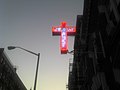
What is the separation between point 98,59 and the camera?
19578 mm

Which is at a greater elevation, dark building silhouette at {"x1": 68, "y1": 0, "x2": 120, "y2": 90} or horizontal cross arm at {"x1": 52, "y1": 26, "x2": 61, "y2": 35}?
horizontal cross arm at {"x1": 52, "y1": 26, "x2": 61, "y2": 35}

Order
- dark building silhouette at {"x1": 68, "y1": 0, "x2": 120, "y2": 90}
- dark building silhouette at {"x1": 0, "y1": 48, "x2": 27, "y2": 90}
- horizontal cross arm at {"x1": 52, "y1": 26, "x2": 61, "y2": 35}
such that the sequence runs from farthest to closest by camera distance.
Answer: dark building silhouette at {"x1": 0, "y1": 48, "x2": 27, "y2": 90}, horizontal cross arm at {"x1": 52, "y1": 26, "x2": 61, "y2": 35}, dark building silhouette at {"x1": 68, "y1": 0, "x2": 120, "y2": 90}

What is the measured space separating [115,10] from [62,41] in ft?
71.2

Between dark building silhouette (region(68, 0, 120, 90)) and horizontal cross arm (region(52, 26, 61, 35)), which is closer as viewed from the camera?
dark building silhouette (region(68, 0, 120, 90))

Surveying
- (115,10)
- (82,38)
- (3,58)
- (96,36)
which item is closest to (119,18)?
(115,10)

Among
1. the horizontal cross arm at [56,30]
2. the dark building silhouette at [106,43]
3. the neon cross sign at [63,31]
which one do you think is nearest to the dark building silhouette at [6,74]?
the horizontal cross arm at [56,30]

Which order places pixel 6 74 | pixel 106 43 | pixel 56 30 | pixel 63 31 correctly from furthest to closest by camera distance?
pixel 6 74, pixel 56 30, pixel 63 31, pixel 106 43

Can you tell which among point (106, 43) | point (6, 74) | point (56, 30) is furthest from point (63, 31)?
point (6, 74)

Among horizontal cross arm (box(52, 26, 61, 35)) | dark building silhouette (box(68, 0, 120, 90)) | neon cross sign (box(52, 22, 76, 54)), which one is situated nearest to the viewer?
dark building silhouette (box(68, 0, 120, 90))

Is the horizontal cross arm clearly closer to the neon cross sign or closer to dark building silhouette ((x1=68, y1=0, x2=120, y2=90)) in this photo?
the neon cross sign

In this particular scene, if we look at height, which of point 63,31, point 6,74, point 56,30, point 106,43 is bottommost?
point 106,43

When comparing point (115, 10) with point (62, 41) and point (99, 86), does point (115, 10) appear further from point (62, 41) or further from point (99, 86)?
point (62, 41)

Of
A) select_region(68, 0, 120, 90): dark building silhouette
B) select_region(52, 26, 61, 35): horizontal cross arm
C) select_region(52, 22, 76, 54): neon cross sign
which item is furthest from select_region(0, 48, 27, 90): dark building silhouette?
select_region(68, 0, 120, 90): dark building silhouette

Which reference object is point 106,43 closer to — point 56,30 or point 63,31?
point 63,31
